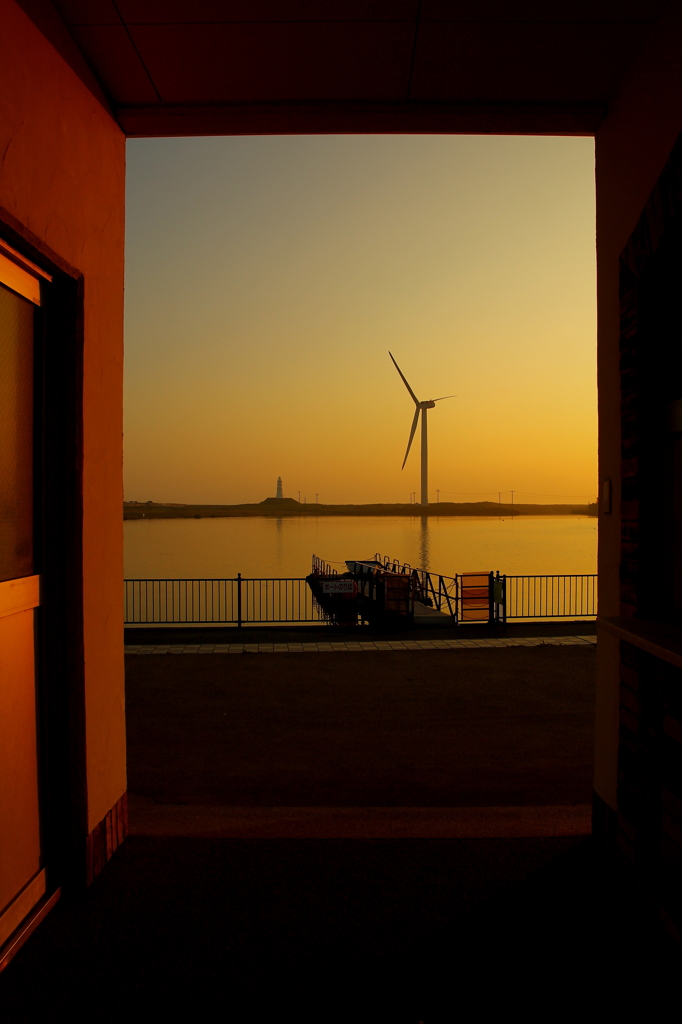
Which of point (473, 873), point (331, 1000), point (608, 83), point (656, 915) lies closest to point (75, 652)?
point (331, 1000)

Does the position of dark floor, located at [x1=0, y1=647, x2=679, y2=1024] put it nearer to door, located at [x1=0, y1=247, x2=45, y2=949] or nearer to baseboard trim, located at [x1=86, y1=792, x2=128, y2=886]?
baseboard trim, located at [x1=86, y1=792, x2=128, y2=886]

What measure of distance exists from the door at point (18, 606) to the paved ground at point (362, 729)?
1.77 m

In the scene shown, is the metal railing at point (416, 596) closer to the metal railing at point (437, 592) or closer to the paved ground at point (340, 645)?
the metal railing at point (437, 592)

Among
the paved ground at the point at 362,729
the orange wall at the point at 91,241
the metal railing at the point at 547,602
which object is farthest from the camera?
the metal railing at the point at 547,602

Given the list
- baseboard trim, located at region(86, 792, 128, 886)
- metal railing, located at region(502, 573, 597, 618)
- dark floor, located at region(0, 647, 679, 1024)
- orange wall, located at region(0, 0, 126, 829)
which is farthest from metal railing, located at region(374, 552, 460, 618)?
orange wall, located at region(0, 0, 126, 829)

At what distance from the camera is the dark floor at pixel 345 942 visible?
2604 mm

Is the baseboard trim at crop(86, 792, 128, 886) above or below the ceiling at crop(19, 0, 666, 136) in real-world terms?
below

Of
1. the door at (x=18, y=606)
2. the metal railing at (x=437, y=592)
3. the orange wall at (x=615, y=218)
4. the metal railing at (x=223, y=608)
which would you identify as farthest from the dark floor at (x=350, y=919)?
the metal railing at (x=437, y=592)

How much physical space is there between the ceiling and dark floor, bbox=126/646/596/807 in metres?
4.53

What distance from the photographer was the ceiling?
10.5ft

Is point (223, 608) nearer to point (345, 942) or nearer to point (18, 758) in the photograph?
point (18, 758)

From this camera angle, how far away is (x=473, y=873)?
3.54m

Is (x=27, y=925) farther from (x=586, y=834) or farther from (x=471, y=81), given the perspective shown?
(x=471, y=81)

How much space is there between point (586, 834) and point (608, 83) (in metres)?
4.38
